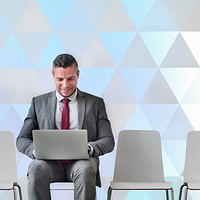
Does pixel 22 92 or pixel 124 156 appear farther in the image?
pixel 22 92

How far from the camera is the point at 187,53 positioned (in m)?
4.04

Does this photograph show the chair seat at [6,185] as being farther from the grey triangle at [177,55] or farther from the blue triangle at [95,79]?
the grey triangle at [177,55]

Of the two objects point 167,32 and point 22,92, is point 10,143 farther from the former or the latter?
point 167,32

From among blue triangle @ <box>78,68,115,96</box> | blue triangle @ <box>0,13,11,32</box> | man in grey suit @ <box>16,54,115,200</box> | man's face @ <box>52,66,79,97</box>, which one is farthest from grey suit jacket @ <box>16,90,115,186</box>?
blue triangle @ <box>0,13,11,32</box>

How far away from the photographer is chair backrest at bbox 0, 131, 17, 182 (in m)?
3.58

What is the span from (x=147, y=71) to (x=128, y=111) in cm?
37

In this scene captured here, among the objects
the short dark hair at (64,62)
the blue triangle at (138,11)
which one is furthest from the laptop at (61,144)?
the blue triangle at (138,11)

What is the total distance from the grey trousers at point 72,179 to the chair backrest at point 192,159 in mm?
829

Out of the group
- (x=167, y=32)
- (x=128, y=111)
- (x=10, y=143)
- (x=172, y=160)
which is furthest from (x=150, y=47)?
(x=10, y=143)

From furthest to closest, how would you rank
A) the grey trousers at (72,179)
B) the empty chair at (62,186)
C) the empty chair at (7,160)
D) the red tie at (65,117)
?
the empty chair at (62,186) < the empty chair at (7,160) < the red tie at (65,117) < the grey trousers at (72,179)

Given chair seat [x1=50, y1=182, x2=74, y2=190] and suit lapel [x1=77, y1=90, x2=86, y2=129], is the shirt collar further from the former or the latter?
chair seat [x1=50, y1=182, x2=74, y2=190]

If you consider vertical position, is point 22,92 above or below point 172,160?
above

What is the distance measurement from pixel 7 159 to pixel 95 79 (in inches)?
39.6

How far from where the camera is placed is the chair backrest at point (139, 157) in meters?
3.64
